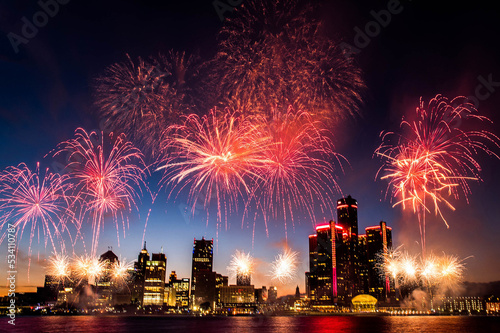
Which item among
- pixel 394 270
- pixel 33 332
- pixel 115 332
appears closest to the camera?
pixel 33 332

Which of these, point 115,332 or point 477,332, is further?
point 477,332

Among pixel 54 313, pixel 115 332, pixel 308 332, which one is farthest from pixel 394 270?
pixel 54 313

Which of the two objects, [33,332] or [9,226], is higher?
[9,226]

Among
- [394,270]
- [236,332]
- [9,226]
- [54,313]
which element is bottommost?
[54,313]

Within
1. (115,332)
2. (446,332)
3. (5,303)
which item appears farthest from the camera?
(5,303)

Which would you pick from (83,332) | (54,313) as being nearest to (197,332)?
(83,332)

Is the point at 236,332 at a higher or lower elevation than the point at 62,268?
lower

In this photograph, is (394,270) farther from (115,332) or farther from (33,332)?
(33,332)

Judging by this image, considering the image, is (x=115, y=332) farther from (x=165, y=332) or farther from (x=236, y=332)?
(x=236, y=332)

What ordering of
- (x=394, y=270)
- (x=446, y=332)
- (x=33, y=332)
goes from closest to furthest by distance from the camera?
(x=33, y=332), (x=446, y=332), (x=394, y=270)
